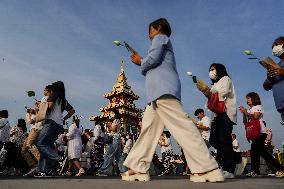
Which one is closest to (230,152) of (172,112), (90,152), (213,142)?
(213,142)

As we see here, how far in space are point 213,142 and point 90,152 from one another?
6954 millimetres

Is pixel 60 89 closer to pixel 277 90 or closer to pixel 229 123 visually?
pixel 229 123

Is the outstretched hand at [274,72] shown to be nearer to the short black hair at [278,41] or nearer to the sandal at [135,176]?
the short black hair at [278,41]

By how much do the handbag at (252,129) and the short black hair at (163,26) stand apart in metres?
2.91

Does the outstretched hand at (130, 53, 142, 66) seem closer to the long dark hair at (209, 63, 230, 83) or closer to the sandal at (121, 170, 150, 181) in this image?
the sandal at (121, 170, 150, 181)

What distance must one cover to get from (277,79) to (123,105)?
4215 cm

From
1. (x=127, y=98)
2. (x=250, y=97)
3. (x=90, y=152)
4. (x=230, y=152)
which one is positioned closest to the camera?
(x=230, y=152)

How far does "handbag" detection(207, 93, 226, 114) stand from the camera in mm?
5711

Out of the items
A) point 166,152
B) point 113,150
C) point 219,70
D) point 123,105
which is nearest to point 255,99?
point 219,70

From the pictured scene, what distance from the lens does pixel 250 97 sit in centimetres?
690

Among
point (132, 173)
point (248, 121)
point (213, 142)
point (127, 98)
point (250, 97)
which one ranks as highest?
point (127, 98)

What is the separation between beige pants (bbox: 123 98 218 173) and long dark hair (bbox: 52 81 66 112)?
9.44 ft

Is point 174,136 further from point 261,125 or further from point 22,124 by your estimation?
point 22,124

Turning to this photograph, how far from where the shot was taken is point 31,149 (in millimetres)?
7320
